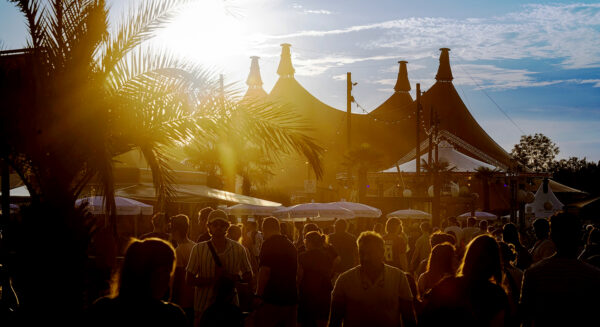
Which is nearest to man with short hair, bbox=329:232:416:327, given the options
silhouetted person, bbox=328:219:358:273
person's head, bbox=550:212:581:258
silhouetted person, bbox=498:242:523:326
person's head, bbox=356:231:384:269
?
person's head, bbox=356:231:384:269

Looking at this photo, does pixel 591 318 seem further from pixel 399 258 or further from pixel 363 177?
pixel 363 177

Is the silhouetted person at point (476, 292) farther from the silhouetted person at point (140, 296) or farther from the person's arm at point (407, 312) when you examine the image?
the silhouetted person at point (140, 296)

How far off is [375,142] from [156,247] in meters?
70.8

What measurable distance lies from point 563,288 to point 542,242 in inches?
183

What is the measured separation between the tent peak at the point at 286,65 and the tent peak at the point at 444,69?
665 inches

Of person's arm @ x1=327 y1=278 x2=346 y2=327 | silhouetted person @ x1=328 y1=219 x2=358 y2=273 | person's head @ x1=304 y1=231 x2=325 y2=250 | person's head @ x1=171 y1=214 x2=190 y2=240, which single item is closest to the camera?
person's arm @ x1=327 y1=278 x2=346 y2=327

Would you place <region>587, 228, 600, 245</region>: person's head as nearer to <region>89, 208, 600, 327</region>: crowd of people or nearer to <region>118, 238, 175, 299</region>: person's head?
<region>89, 208, 600, 327</region>: crowd of people

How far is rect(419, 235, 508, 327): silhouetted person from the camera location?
4.41 metres

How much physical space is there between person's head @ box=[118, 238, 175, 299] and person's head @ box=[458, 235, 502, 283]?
7.19ft

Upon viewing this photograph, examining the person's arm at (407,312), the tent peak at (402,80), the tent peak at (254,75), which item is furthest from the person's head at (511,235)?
the tent peak at (402,80)

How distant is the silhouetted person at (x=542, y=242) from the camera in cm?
913

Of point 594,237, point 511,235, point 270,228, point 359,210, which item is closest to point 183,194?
point 359,210

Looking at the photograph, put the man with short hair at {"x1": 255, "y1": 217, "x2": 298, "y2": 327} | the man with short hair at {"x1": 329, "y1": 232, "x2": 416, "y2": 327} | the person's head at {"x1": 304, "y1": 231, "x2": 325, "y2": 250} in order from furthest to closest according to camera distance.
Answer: the person's head at {"x1": 304, "y1": 231, "x2": 325, "y2": 250}, the man with short hair at {"x1": 255, "y1": 217, "x2": 298, "y2": 327}, the man with short hair at {"x1": 329, "y1": 232, "x2": 416, "y2": 327}

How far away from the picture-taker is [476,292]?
461 cm
